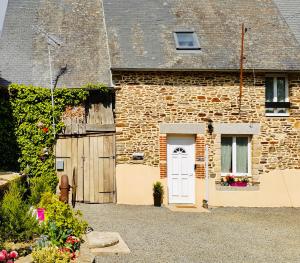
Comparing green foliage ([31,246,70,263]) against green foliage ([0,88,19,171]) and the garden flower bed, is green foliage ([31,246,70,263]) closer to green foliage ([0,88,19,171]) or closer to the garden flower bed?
the garden flower bed

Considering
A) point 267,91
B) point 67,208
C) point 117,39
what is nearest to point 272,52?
point 267,91

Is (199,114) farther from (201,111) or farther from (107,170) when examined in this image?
(107,170)

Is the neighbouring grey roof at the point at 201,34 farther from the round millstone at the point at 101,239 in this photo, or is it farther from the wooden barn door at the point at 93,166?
the round millstone at the point at 101,239

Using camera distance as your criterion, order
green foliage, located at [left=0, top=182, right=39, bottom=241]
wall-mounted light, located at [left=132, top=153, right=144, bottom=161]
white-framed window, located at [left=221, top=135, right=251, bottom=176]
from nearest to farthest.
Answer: green foliage, located at [left=0, top=182, right=39, bottom=241]
wall-mounted light, located at [left=132, top=153, right=144, bottom=161]
white-framed window, located at [left=221, top=135, right=251, bottom=176]

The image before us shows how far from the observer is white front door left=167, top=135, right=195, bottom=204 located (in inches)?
617

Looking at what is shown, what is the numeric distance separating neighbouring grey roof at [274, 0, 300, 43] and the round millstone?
11.1 meters

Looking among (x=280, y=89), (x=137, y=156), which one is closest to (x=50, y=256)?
(x=137, y=156)

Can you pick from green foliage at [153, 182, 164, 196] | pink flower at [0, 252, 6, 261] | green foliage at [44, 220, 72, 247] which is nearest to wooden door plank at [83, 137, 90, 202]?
green foliage at [153, 182, 164, 196]

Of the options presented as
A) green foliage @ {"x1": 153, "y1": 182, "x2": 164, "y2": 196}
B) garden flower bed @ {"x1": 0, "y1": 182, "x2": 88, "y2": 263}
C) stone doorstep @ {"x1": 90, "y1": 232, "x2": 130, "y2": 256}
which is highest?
garden flower bed @ {"x1": 0, "y1": 182, "x2": 88, "y2": 263}

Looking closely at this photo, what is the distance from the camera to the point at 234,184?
1563cm

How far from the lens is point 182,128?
15500 mm

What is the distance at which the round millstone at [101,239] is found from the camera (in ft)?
28.8

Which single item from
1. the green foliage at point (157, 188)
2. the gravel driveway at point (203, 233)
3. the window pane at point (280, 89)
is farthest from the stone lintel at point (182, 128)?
the window pane at point (280, 89)

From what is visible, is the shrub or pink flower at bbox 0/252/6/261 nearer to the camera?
pink flower at bbox 0/252/6/261
